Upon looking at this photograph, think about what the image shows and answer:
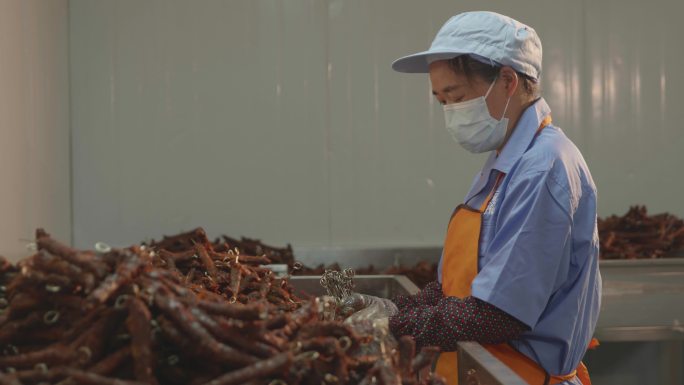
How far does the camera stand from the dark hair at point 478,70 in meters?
2.54

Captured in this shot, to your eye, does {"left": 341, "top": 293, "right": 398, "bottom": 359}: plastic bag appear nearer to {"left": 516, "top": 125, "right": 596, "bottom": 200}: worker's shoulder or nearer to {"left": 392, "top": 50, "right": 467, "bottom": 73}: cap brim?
{"left": 516, "top": 125, "right": 596, "bottom": 200}: worker's shoulder

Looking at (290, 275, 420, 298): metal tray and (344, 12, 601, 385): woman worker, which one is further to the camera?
(290, 275, 420, 298): metal tray

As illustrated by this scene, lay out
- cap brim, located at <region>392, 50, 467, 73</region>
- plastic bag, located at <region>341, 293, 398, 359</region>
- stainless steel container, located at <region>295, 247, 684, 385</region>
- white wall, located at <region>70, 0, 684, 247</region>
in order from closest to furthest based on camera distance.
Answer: plastic bag, located at <region>341, 293, 398, 359</region> < cap brim, located at <region>392, 50, 467, 73</region> < stainless steel container, located at <region>295, 247, 684, 385</region> < white wall, located at <region>70, 0, 684, 247</region>

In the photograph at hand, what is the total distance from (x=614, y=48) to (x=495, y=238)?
15.6 ft

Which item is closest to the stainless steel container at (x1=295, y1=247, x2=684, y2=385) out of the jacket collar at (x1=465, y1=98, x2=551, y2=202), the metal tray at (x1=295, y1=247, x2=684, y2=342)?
the metal tray at (x1=295, y1=247, x2=684, y2=342)

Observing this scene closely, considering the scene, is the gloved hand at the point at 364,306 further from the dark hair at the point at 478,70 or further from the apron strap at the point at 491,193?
the dark hair at the point at 478,70

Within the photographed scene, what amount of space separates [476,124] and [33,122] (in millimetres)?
3699

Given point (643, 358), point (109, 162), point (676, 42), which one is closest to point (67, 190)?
point (109, 162)

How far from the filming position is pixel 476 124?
8.54 feet

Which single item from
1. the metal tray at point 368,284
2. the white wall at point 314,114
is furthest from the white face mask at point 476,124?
the white wall at point 314,114

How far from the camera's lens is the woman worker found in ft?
7.47

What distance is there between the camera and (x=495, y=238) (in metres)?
2.38

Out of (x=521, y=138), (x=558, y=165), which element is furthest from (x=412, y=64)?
(x=558, y=165)

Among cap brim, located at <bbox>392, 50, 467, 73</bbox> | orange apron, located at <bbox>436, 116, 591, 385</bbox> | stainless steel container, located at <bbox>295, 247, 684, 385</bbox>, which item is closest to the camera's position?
orange apron, located at <bbox>436, 116, 591, 385</bbox>
